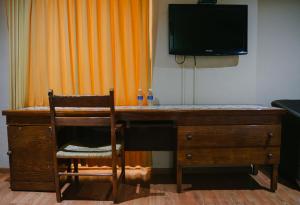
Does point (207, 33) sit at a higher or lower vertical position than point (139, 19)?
lower

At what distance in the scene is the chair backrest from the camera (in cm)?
165

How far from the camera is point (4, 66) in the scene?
7.88ft

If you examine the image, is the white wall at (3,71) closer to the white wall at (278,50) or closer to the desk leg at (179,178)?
the desk leg at (179,178)

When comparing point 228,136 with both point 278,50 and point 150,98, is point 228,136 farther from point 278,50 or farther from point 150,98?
point 278,50

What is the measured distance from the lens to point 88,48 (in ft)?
7.62

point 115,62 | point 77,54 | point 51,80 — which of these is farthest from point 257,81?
point 51,80

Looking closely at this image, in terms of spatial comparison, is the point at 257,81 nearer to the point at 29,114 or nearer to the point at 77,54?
the point at 77,54

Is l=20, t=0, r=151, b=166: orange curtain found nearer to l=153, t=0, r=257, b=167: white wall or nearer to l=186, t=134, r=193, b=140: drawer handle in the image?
l=153, t=0, r=257, b=167: white wall

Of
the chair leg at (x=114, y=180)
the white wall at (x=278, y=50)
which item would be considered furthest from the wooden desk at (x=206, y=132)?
the white wall at (x=278, y=50)

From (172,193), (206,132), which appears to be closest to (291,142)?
(206,132)

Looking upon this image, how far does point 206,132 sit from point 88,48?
1.39m

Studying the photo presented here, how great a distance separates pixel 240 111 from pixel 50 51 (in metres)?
1.87

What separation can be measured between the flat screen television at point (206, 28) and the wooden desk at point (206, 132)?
68cm

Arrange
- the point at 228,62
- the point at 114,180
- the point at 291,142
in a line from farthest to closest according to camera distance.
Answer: the point at 228,62 → the point at 291,142 → the point at 114,180
